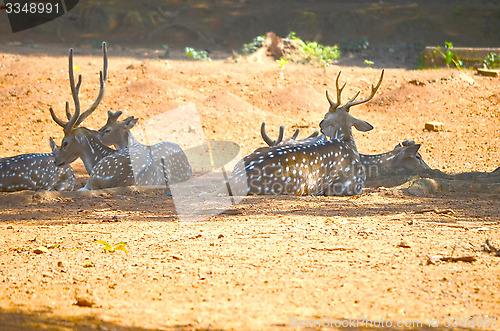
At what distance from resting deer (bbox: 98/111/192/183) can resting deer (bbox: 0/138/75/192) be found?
0.85 m

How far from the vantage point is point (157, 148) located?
8.58 metres

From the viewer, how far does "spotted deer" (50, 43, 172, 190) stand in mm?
8031

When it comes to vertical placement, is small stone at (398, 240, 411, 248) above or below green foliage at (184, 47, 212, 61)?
below

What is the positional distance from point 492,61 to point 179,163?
10067 millimetres

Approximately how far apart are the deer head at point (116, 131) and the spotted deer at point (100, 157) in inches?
19.1

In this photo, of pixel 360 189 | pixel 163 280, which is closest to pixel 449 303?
pixel 163 280

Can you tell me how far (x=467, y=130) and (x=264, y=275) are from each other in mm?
8817

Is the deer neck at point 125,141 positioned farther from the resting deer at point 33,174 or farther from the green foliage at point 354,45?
the green foliage at point 354,45

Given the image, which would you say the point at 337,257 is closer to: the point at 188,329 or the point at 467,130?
the point at 188,329

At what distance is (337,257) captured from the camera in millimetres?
4652

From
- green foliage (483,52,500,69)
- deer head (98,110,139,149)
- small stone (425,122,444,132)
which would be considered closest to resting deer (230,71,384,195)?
deer head (98,110,139,149)

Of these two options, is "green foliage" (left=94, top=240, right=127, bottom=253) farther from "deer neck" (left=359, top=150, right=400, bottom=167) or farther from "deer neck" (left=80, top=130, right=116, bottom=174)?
"deer neck" (left=359, top=150, right=400, bottom=167)

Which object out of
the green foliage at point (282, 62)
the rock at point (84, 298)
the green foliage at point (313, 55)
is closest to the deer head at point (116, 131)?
the rock at point (84, 298)

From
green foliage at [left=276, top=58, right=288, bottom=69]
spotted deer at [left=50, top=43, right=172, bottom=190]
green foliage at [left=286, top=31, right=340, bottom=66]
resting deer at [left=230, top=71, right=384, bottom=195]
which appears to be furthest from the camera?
green foliage at [left=286, top=31, right=340, bottom=66]
